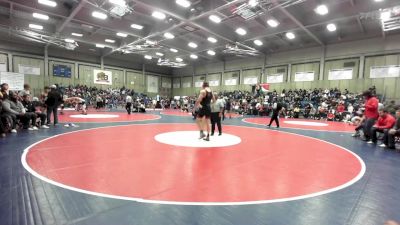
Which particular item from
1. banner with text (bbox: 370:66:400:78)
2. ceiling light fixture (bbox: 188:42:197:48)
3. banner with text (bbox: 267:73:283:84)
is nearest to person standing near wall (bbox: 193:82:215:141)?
ceiling light fixture (bbox: 188:42:197:48)

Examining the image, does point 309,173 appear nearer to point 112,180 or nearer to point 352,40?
point 112,180

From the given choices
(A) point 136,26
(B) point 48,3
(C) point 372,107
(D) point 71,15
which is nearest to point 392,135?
(C) point 372,107

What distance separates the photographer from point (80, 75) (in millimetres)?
27500

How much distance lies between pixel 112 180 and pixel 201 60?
29.1 m

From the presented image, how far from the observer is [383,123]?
257 inches

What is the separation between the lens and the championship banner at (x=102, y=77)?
28625mm

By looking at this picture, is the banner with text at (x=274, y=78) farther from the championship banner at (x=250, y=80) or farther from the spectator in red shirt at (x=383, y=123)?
the spectator in red shirt at (x=383, y=123)

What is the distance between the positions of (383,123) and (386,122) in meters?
Answer: 0.09

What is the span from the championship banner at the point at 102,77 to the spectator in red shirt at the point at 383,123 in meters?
29.4

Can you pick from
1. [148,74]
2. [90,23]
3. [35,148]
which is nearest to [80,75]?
[148,74]

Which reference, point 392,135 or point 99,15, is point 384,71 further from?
point 99,15

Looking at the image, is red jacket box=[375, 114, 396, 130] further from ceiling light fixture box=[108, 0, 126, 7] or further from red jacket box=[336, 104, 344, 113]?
ceiling light fixture box=[108, 0, 126, 7]

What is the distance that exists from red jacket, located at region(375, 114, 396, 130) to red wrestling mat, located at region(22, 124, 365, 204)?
2.03 metres

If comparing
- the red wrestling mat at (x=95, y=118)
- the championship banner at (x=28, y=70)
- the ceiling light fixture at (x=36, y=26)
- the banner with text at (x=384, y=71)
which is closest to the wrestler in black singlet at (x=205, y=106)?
the red wrestling mat at (x=95, y=118)
